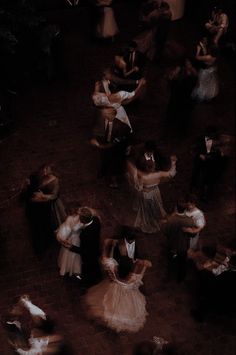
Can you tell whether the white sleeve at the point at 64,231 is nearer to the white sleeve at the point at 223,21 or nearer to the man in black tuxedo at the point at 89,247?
the man in black tuxedo at the point at 89,247

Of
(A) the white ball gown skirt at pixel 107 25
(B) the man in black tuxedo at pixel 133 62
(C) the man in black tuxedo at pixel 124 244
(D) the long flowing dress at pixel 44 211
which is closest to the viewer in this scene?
(C) the man in black tuxedo at pixel 124 244

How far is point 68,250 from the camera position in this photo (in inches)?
286

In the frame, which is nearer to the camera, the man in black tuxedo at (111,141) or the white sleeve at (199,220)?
the white sleeve at (199,220)

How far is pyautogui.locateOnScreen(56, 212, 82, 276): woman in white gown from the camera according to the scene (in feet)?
22.3

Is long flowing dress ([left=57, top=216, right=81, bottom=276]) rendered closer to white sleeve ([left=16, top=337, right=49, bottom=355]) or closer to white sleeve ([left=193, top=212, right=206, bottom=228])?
white sleeve ([left=16, top=337, right=49, bottom=355])

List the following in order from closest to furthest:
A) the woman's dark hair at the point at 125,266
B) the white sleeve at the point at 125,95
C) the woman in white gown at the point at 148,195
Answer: the woman's dark hair at the point at 125,266, the woman in white gown at the point at 148,195, the white sleeve at the point at 125,95

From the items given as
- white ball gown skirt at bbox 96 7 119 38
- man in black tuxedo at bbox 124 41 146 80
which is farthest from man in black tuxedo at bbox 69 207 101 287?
white ball gown skirt at bbox 96 7 119 38

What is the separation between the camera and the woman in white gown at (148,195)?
298 inches

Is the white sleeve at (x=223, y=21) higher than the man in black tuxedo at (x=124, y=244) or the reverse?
higher

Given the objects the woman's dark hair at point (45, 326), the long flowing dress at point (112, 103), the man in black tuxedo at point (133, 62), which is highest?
the man in black tuxedo at point (133, 62)

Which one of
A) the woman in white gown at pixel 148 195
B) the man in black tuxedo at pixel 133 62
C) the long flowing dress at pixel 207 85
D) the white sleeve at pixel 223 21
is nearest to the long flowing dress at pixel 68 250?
the woman in white gown at pixel 148 195

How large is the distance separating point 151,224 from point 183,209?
4.48 ft

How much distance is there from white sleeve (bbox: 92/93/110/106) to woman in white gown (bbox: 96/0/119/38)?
342 cm

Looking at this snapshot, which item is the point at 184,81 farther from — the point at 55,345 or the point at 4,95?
the point at 55,345
